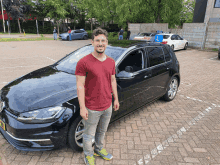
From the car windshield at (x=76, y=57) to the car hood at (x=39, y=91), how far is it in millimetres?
Answer: 215

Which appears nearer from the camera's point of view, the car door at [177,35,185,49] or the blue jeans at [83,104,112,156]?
the blue jeans at [83,104,112,156]

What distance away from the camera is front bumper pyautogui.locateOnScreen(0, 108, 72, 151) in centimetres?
233

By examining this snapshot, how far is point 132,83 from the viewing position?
337 centimetres

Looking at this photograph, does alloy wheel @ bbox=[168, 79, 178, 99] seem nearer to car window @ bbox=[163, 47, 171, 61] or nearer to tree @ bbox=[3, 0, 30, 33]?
car window @ bbox=[163, 47, 171, 61]

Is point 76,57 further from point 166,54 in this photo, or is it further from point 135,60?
point 166,54

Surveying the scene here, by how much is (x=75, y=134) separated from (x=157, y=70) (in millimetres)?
2400

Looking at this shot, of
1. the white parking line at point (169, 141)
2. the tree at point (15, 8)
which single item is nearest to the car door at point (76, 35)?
the tree at point (15, 8)

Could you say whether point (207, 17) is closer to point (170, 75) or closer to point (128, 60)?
point (170, 75)

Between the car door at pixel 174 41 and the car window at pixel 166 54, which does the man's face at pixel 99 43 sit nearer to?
the car window at pixel 166 54

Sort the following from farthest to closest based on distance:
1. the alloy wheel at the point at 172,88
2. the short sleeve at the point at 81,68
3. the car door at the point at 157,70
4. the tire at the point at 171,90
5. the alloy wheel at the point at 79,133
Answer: the alloy wheel at the point at 172,88 → the tire at the point at 171,90 → the car door at the point at 157,70 → the alloy wheel at the point at 79,133 → the short sleeve at the point at 81,68

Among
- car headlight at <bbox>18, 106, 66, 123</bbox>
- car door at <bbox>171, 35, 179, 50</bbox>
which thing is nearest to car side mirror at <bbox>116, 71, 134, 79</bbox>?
car headlight at <bbox>18, 106, 66, 123</bbox>

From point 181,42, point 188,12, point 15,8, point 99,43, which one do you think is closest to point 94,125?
point 99,43

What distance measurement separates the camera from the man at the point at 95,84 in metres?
1.98

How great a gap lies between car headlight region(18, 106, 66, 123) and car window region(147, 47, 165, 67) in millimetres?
2391
